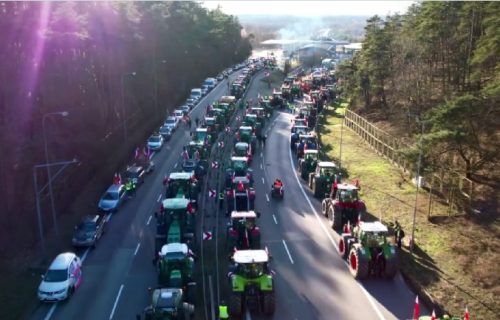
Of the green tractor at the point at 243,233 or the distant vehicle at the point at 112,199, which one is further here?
the distant vehicle at the point at 112,199

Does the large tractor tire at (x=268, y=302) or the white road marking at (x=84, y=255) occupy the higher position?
the large tractor tire at (x=268, y=302)

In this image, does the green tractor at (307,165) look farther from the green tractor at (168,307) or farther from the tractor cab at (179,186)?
the green tractor at (168,307)

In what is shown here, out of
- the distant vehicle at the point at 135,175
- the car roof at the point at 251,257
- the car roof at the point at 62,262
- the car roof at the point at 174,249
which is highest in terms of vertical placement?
the car roof at the point at 251,257

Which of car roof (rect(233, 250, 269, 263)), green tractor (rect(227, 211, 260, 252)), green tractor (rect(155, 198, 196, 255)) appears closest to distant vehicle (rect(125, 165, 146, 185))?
green tractor (rect(155, 198, 196, 255))

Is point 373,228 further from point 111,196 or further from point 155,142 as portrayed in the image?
point 155,142

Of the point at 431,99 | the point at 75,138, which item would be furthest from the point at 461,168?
the point at 75,138

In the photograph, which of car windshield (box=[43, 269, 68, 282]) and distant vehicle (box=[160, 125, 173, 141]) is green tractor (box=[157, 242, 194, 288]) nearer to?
car windshield (box=[43, 269, 68, 282])

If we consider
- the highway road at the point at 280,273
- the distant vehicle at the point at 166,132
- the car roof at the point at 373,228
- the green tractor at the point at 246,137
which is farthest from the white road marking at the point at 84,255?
the distant vehicle at the point at 166,132
